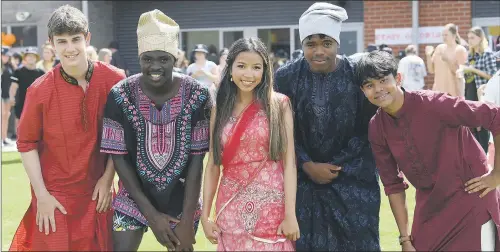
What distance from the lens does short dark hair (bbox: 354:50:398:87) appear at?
12.8ft

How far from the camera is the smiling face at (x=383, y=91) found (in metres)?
3.89

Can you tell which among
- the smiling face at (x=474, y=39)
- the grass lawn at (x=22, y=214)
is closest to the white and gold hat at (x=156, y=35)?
the grass lawn at (x=22, y=214)

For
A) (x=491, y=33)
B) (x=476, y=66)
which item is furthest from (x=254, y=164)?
(x=491, y=33)

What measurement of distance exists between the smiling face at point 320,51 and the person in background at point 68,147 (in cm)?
114

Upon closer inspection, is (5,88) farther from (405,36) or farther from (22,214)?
(405,36)

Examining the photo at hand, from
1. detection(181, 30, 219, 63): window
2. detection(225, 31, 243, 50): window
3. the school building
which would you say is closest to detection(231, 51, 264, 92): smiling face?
A: the school building

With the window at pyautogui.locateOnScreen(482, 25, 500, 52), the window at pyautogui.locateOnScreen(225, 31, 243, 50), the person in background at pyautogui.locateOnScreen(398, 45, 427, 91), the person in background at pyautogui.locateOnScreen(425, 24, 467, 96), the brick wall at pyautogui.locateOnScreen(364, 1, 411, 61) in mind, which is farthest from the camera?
the window at pyautogui.locateOnScreen(225, 31, 243, 50)

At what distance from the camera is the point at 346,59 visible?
439 cm

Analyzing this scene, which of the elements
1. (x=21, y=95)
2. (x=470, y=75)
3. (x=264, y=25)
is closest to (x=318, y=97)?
(x=470, y=75)

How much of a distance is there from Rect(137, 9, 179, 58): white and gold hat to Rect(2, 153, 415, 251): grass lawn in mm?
2593

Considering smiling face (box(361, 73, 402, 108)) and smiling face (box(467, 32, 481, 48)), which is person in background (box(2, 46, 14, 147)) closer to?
smiling face (box(467, 32, 481, 48))

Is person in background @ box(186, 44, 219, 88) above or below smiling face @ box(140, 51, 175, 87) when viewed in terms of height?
above

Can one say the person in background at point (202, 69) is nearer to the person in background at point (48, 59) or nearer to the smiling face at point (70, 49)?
the person in background at point (48, 59)

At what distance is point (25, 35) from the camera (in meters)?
19.0
